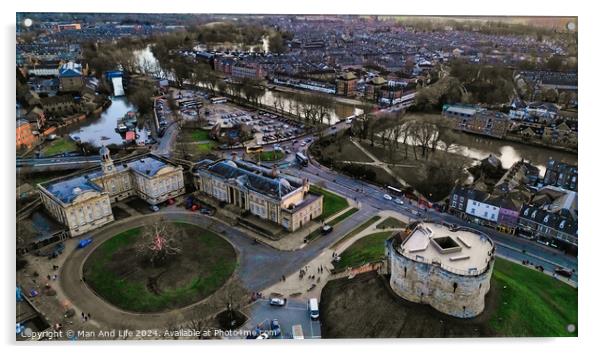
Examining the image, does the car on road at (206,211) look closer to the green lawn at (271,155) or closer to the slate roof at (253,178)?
the slate roof at (253,178)

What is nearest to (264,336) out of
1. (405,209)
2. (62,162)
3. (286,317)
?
(286,317)

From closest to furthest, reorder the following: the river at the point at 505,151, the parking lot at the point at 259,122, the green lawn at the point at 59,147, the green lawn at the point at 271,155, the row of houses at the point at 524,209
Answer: the row of houses at the point at 524,209, the green lawn at the point at 59,147, the green lawn at the point at 271,155, the river at the point at 505,151, the parking lot at the point at 259,122

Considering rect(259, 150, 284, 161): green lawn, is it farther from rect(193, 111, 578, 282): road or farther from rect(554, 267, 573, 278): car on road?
rect(554, 267, 573, 278): car on road

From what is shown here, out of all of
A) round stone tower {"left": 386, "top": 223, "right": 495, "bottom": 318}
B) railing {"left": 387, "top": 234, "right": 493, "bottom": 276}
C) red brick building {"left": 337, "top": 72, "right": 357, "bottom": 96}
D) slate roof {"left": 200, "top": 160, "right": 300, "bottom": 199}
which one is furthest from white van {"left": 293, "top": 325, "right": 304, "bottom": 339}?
red brick building {"left": 337, "top": 72, "right": 357, "bottom": 96}

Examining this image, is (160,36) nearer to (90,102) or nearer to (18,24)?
(90,102)

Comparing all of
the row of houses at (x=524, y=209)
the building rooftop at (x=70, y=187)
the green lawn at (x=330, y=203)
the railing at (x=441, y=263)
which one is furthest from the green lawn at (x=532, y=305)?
the building rooftop at (x=70, y=187)

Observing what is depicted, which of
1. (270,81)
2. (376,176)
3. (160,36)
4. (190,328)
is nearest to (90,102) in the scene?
(160,36)

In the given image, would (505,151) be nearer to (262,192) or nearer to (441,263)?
(262,192)
